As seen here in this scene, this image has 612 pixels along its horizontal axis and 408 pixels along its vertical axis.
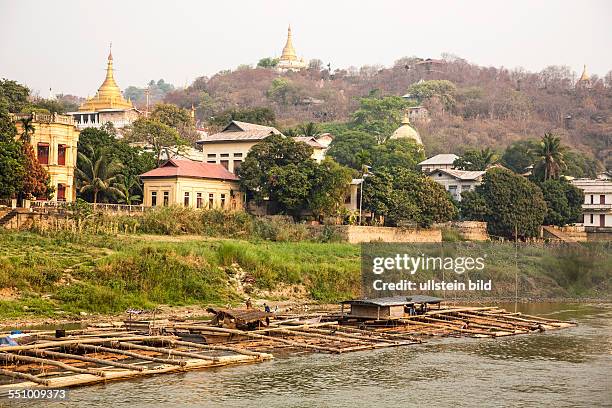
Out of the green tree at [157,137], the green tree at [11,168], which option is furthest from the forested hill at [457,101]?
the green tree at [11,168]

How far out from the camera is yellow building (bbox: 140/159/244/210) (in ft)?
195

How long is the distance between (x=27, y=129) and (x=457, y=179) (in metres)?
39.2

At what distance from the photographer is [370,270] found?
179 feet

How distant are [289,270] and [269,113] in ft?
129

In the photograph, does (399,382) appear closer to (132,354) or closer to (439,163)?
(132,354)

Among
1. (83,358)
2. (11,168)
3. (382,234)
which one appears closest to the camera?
(83,358)

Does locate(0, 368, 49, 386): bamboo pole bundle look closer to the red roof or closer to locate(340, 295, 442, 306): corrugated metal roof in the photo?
locate(340, 295, 442, 306): corrugated metal roof

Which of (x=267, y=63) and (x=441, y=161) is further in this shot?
(x=267, y=63)

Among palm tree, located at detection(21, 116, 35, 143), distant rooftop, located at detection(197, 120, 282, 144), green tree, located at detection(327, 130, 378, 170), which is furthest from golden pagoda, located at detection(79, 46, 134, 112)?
palm tree, located at detection(21, 116, 35, 143)

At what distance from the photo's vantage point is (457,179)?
3174 inches

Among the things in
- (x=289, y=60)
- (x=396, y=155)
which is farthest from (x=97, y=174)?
(x=289, y=60)

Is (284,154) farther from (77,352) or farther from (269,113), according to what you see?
(77,352)

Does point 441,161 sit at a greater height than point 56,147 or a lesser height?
greater

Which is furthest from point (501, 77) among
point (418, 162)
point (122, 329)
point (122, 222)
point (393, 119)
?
point (122, 329)
